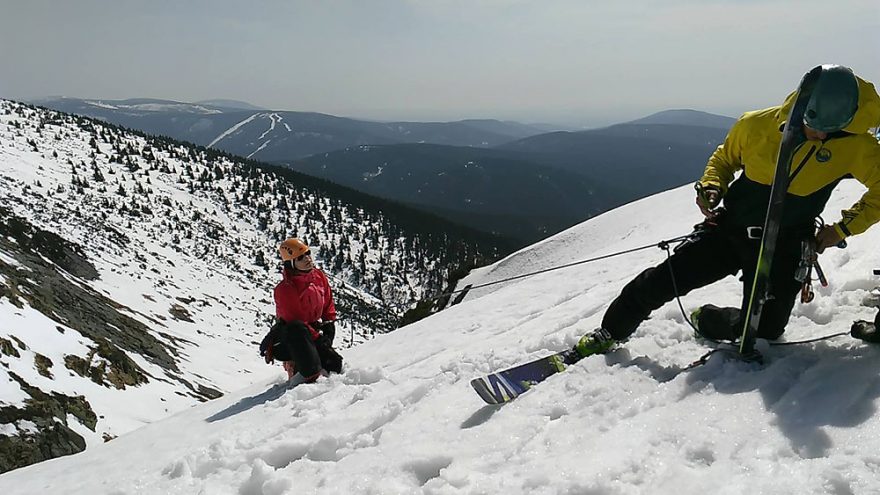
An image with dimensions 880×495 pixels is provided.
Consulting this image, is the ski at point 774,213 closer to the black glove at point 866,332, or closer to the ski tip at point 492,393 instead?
the black glove at point 866,332

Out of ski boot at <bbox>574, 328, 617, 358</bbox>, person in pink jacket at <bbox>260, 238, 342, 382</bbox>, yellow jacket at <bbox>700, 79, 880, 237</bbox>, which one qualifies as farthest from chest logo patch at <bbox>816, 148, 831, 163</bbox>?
person in pink jacket at <bbox>260, 238, 342, 382</bbox>

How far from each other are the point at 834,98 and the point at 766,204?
93cm

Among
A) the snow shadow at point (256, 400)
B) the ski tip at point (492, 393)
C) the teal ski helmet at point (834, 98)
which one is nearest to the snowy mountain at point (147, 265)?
the snow shadow at point (256, 400)

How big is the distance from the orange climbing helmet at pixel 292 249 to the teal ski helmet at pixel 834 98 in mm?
5841

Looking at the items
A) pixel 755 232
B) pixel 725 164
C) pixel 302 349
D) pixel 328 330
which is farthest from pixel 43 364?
pixel 755 232

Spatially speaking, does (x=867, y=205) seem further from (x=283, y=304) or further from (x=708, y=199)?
(x=283, y=304)

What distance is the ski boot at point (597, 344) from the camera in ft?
16.0

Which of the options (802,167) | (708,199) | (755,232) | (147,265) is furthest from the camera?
(147,265)

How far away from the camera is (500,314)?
352 inches

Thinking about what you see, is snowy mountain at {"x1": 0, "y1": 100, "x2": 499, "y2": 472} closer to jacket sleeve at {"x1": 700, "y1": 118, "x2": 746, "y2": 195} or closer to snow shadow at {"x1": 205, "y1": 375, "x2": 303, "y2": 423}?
snow shadow at {"x1": 205, "y1": 375, "x2": 303, "y2": 423}

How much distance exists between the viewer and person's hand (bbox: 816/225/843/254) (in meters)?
3.72

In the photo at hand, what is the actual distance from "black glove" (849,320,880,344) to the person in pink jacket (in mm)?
5838

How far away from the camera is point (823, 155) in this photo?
12.1 feet

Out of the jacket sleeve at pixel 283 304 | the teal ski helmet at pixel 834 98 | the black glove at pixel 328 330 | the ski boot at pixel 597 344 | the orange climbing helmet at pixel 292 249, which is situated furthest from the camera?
the black glove at pixel 328 330
